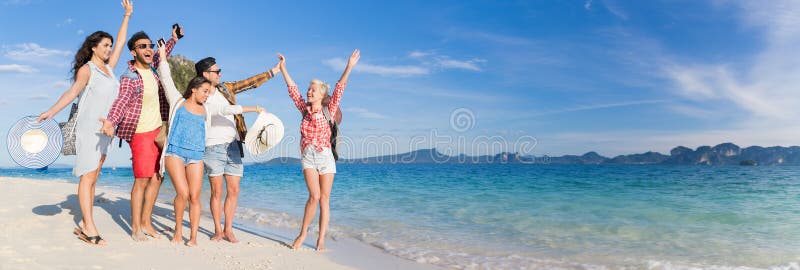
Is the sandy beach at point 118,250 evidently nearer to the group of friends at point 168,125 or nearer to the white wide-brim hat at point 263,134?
the group of friends at point 168,125

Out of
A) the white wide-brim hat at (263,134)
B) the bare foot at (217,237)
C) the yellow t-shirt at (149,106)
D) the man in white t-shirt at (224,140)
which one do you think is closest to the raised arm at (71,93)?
the yellow t-shirt at (149,106)

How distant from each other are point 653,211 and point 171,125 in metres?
12.3

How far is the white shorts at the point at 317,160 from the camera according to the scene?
509 cm

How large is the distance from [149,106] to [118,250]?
1.36 m

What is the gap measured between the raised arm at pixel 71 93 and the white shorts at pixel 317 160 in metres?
2.02

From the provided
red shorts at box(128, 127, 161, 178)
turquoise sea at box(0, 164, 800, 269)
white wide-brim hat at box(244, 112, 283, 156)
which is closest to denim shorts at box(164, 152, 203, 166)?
red shorts at box(128, 127, 161, 178)

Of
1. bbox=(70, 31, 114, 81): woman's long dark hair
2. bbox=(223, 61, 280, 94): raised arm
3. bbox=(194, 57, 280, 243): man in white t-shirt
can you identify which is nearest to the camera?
bbox=(70, 31, 114, 81): woman's long dark hair

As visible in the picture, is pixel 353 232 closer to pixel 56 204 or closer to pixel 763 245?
pixel 56 204

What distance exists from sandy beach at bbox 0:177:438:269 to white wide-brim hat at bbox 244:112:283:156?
1.03m

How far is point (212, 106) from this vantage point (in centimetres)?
496

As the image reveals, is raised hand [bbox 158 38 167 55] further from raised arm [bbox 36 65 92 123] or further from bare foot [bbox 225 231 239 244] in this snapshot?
bare foot [bbox 225 231 239 244]

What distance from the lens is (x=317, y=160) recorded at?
16.7 feet

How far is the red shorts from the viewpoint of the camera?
4.79 meters

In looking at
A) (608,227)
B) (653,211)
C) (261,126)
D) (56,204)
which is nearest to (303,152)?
(261,126)
